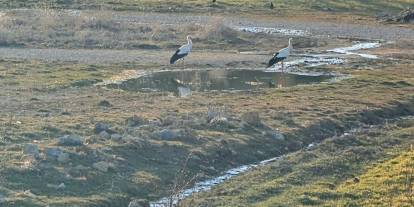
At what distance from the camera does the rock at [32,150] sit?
17641 millimetres

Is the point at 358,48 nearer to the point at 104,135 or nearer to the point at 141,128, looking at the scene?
the point at 141,128

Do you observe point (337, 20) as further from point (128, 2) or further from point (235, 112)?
point (235, 112)

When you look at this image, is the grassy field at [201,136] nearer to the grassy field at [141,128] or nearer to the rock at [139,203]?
the grassy field at [141,128]

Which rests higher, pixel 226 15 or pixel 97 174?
pixel 97 174

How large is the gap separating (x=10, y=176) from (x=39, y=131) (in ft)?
12.7

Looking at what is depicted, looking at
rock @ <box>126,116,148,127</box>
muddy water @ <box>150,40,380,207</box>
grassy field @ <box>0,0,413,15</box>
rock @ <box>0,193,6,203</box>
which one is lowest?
grassy field @ <box>0,0,413,15</box>

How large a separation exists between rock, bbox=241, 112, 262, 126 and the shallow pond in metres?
7.44

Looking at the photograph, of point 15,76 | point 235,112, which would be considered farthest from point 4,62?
point 235,112

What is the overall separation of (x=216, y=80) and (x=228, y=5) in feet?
116

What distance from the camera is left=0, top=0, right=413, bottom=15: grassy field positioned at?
66000 millimetres

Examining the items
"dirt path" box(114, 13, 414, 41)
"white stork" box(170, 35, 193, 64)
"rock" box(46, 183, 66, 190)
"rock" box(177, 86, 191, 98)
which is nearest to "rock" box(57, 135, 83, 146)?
"rock" box(46, 183, 66, 190)

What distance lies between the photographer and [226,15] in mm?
62406

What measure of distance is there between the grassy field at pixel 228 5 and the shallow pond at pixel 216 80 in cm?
3031

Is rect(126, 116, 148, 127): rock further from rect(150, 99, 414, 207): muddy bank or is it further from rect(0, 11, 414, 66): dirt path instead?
rect(0, 11, 414, 66): dirt path
